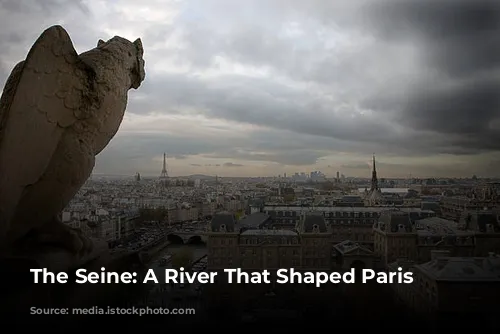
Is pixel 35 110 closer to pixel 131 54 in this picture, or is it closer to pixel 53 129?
pixel 53 129

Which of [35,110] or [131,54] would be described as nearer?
[35,110]

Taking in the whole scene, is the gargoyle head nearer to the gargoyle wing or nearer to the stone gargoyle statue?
the stone gargoyle statue

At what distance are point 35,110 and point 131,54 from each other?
63cm

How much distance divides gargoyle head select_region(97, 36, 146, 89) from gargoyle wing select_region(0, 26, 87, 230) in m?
0.30

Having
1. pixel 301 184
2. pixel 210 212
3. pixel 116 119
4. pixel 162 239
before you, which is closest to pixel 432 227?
pixel 162 239

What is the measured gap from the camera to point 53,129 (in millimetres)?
1912

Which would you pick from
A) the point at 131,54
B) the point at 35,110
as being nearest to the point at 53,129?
the point at 35,110

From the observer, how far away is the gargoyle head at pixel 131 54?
86.9 inches

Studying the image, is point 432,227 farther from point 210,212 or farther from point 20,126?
point 210,212

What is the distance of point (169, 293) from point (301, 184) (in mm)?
42703

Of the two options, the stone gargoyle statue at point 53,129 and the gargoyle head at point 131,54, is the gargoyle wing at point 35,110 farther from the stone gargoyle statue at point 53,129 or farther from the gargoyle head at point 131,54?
the gargoyle head at point 131,54

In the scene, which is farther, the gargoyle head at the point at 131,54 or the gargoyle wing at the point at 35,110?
the gargoyle head at the point at 131,54

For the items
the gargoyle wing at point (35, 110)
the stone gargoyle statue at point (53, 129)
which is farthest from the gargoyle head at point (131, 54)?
the gargoyle wing at point (35, 110)

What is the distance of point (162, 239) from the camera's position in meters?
12.8
